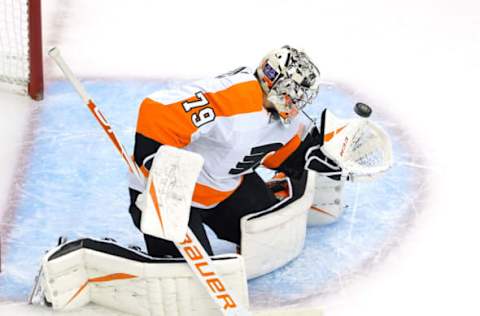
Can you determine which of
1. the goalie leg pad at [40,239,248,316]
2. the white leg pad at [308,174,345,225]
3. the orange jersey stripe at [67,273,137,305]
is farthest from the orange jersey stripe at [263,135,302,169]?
the orange jersey stripe at [67,273,137,305]

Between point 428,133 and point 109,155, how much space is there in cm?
121

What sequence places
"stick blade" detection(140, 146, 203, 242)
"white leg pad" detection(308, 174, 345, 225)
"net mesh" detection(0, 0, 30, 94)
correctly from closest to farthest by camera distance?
1. "stick blade" detection(140, 146, 203, 242)
2. "white leg pad" detection(308, 174, 345, 225)
3. "net mesh" detection(0, 0, 30, 94)

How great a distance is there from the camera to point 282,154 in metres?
3.49

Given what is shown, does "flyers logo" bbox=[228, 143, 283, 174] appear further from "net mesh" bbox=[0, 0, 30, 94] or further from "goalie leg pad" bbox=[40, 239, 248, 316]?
"net mesh" bbox=[0, 0, 30, 94]

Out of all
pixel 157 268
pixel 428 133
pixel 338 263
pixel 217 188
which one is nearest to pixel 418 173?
pixel 428 133

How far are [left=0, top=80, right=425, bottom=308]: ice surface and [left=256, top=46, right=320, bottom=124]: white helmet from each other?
601 mm

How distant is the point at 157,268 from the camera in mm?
3215

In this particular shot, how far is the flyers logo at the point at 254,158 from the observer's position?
10.8ft

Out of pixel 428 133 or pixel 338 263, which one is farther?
pixel 428 133

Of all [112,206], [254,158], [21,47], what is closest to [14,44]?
[21,47]

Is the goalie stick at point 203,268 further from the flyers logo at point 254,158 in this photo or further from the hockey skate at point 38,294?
the hockey skate at point 38,294

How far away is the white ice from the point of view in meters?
3.89

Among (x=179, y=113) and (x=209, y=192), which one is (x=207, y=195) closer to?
(x=209, y=192)

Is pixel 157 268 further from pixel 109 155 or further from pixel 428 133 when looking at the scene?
pixel 428 133
